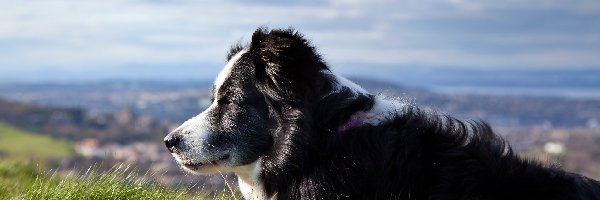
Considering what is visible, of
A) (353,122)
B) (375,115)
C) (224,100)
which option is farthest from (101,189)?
(375,115)

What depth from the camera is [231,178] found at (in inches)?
250

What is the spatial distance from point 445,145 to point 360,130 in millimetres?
578

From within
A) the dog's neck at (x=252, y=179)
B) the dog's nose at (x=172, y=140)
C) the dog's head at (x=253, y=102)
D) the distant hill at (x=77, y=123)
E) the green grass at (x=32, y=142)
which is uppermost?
the dog's head at (x=253, y=102)

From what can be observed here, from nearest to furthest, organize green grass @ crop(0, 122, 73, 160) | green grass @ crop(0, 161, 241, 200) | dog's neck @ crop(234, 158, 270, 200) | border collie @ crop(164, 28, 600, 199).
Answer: border collie @ crop(164, 28, 600, 199), dog's neck @ crop(234, 158, 270, 200), green grass @ crop(0, 161, 241, 200), green grass @ crop(0, 122, 73, 160)

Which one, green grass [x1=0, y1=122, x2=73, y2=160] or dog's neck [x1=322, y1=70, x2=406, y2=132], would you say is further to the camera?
green grass [x1=0, y1=122, x2=73, y2=160]

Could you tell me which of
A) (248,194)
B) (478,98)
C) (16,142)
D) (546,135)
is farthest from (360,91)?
(478,98)

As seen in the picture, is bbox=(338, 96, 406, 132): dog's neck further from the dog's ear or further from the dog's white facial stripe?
the dog's white facial stripe

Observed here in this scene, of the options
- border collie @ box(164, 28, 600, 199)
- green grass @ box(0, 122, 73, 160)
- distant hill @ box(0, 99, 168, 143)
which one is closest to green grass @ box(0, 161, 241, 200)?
border collie @ box(164, 28, 600, 199)

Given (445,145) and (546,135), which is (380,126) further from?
(546,135)

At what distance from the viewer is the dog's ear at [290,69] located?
5512 mm

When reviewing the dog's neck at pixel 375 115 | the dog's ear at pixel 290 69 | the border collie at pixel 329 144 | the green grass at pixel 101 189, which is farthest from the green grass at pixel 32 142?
the dog's neck at pixel 375 115

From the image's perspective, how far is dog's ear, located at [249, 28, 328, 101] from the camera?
551 cm

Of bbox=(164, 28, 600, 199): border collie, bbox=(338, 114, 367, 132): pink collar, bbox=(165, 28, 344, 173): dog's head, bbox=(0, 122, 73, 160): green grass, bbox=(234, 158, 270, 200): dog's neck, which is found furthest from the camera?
bbox=(0, 122, 73, 160): green grass

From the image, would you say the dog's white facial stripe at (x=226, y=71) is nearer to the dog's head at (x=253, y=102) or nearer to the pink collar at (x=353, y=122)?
the dog's head at (x=253, y=102)
